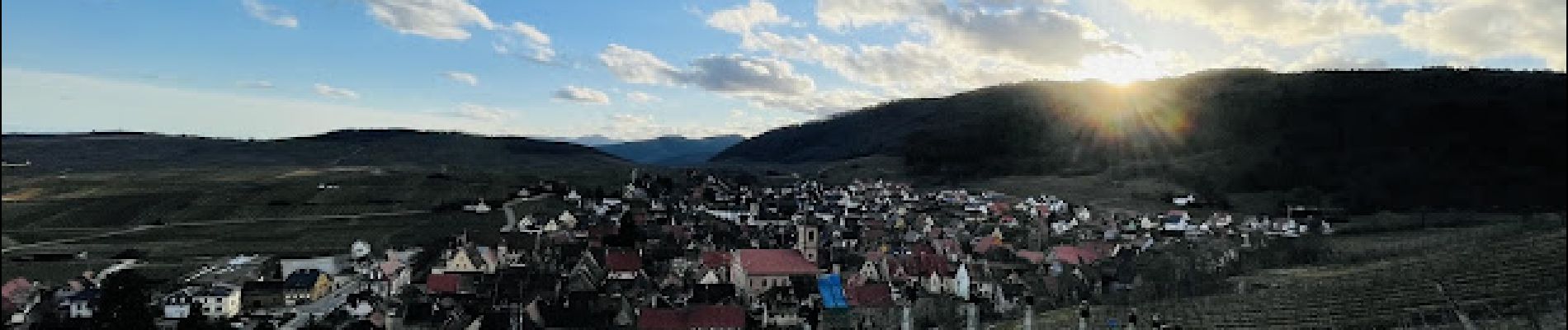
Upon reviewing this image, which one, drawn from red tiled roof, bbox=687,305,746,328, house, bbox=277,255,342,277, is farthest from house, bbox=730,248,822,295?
house, bbox=277,255,342,277

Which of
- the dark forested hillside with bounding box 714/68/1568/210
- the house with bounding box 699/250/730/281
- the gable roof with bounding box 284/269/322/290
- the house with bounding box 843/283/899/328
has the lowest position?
the gable roof with bounding box 284/269/322/290

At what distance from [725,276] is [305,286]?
2701 centimetres

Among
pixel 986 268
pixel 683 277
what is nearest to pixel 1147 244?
pixel 986 268

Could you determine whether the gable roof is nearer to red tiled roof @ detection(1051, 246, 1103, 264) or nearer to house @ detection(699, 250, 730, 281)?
house @ detection(699, 250, 730, 281)

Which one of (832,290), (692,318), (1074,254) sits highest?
(1074,254)

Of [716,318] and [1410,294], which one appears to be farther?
[716,318]

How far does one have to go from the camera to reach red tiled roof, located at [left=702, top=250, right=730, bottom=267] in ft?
172

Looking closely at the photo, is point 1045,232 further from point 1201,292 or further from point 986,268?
point 1201,292

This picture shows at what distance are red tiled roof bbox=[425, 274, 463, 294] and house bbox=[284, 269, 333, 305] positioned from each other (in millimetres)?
11270

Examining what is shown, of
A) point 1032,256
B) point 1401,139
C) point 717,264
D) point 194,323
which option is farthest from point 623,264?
point 1401,139

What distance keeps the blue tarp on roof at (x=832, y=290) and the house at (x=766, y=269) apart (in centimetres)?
121

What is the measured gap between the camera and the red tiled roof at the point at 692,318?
125 ft

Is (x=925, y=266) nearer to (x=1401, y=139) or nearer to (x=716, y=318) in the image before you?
(x=716, y=318)

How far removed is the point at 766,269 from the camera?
165 feet
